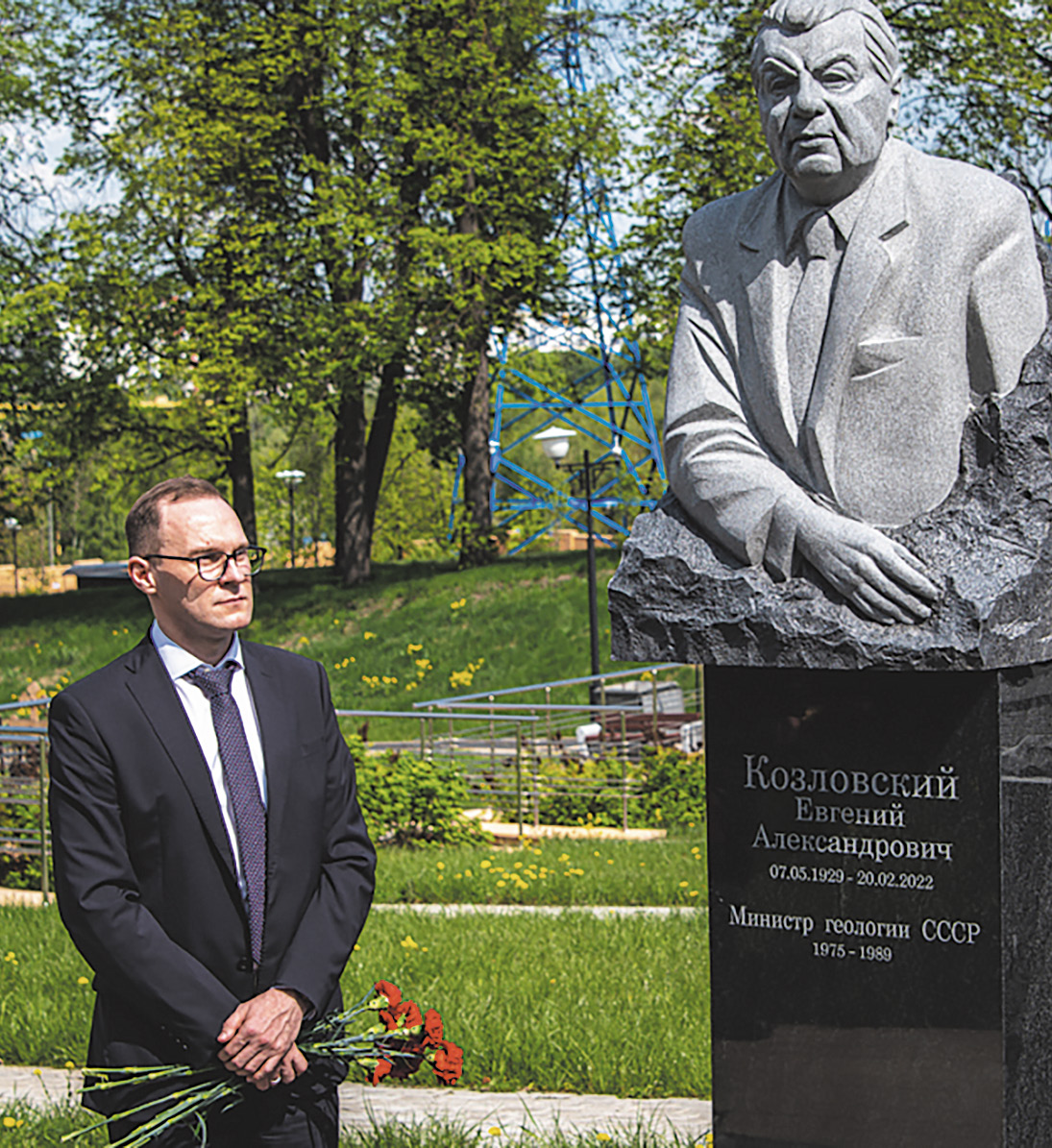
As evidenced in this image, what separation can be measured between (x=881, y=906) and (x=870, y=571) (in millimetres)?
1032

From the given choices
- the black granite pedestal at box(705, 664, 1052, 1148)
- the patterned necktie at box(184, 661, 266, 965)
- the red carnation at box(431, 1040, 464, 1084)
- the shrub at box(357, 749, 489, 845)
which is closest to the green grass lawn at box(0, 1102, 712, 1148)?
the black granite pedestal at box(705, 664, 1052, 1148)

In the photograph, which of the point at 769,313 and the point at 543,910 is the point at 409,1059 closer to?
the point at 769,313

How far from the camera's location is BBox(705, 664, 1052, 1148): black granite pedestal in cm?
430

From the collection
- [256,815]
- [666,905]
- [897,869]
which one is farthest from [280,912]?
[666,905]

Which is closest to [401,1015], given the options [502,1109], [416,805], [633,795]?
[502,1109]

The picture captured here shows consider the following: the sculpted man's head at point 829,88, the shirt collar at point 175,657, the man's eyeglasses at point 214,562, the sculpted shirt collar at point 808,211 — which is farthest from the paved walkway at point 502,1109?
the sculpted man's head at point 829,88

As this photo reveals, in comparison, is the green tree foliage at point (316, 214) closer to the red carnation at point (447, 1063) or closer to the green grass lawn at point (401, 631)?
the green grass lawn at point (401, 631)

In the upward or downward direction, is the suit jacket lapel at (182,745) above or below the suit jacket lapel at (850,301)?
below

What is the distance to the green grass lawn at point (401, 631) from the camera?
70.6 feet

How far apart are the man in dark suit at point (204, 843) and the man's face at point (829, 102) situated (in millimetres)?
2157

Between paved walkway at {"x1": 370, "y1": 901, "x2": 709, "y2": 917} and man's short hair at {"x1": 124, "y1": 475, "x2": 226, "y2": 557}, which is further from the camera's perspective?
paved walkway at {"x1": 370, "y1": 901, "x2": 709, "y2": 917}

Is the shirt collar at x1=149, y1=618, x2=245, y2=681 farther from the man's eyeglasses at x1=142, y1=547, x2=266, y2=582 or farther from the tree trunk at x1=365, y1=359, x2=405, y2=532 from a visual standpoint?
the tree trunk at x1=365, y1=359, x2=405, y2=532

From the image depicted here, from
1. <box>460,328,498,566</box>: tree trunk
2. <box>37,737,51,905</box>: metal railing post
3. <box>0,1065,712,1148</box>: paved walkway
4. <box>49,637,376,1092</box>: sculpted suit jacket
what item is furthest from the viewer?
<box>460,328,498,566</box>: tree trunk

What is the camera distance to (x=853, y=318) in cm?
447
